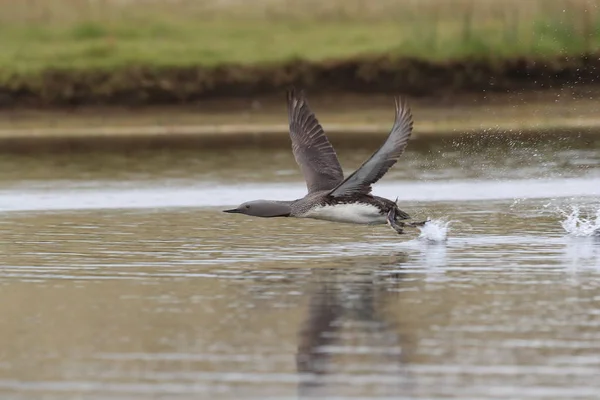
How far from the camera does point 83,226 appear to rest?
1603 cm

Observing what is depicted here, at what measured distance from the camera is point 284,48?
28656 millimetres

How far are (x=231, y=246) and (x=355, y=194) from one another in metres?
1.19

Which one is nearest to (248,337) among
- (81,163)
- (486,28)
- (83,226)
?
(83,226)

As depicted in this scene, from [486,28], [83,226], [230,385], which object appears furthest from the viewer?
[486,28]

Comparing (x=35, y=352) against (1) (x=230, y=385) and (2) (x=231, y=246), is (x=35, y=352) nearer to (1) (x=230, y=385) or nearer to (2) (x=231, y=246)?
(1) (x=230, y=385)

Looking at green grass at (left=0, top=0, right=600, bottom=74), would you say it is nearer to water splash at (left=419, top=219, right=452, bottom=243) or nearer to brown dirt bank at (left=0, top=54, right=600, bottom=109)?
brown dirt bank at (left=0, top=54, right=600, bottom=109)

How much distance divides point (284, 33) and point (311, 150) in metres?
14.5

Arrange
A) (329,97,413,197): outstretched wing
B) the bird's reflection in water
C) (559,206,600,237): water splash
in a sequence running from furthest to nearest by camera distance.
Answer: (559,206,600,237): water splash
(329,97,413,197): outstretched wing
the bird's reflection in water

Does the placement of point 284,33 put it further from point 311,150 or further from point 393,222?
point 393,222

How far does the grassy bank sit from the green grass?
0.08ft

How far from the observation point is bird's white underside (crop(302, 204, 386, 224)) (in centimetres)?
1379

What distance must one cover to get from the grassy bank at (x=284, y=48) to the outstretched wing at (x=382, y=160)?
1350cm

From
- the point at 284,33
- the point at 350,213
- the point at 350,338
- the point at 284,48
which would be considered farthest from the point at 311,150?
the point at 284,33

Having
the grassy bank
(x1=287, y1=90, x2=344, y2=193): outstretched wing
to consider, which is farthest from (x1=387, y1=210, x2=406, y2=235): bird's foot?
the grassy bank
